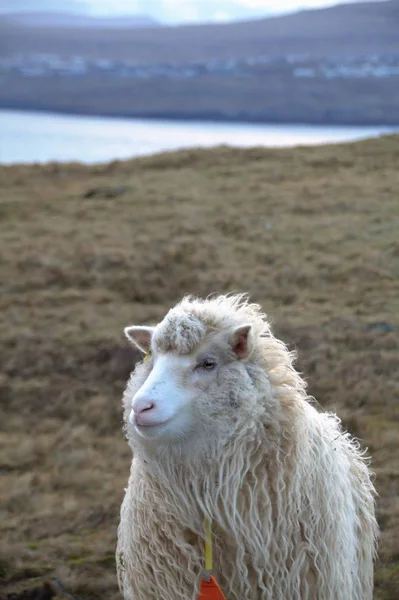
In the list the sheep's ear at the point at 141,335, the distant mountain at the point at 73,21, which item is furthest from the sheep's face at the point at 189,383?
the distant mountain at the point at 73,21

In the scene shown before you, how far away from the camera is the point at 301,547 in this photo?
372 centimetres

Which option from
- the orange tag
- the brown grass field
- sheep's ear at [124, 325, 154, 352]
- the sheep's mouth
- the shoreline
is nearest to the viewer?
the sheep's mouth

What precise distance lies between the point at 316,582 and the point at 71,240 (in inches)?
440

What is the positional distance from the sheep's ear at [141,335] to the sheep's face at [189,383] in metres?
0.17

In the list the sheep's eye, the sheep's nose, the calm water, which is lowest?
the sheep's nose

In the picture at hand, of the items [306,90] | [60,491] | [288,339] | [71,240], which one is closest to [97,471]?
[60,491]

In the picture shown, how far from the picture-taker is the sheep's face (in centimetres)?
340

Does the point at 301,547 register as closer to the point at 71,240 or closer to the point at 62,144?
the point at 71,240

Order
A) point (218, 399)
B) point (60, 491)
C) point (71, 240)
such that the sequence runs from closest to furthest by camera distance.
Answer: point (218, 399) < point (60, 491) < point (71, 240)

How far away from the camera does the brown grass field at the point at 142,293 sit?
6164 millimetres

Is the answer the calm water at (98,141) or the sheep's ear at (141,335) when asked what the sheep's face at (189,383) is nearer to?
the sheep's ear at (141,335)

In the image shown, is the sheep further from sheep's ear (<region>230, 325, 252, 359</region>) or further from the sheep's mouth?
the sheep's mouth

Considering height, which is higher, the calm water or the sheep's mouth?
the calm water

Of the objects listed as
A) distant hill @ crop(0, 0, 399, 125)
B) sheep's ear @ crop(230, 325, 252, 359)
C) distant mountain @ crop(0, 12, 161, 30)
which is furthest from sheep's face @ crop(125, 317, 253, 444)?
distant mountain @ crop(0, 12, 161, 30)
